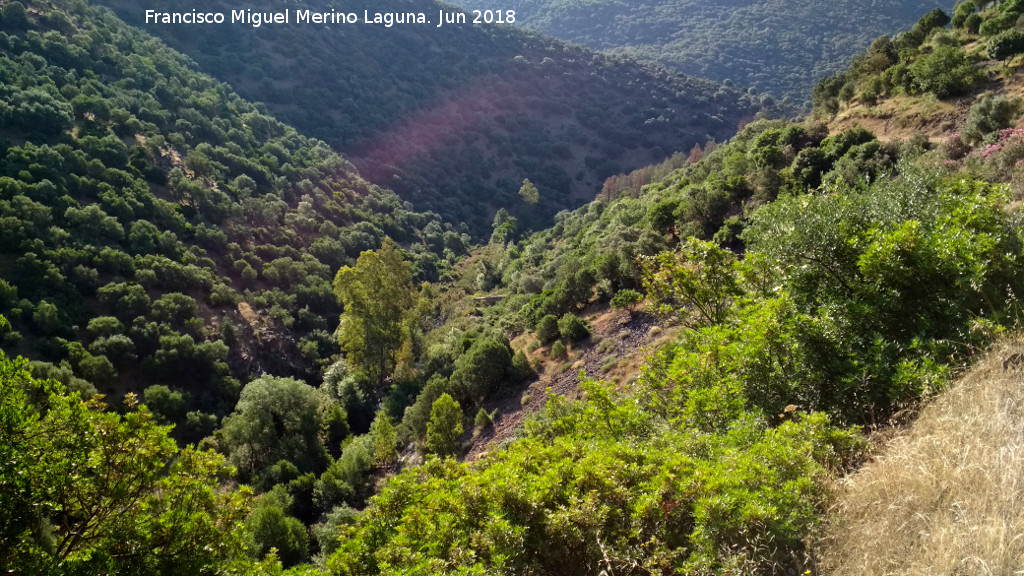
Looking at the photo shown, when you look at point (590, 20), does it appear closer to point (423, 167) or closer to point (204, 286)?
point (423, 167)

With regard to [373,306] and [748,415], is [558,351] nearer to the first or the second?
[373,306]

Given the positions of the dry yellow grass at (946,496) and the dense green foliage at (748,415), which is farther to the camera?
the dense green foliage at (748,415)

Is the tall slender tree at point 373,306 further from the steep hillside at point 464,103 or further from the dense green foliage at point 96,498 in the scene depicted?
the steep hillside at point 464,103

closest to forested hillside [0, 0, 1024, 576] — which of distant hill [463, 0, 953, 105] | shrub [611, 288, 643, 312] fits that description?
shrub [611, 288, 643, 312]

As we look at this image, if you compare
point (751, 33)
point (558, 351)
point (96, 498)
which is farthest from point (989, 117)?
point (751, 33)

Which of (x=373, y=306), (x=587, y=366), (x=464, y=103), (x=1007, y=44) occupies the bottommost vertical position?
(x=587, y=366)

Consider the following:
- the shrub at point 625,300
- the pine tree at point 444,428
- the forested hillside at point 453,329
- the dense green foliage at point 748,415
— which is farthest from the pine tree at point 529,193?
the dense green foliage at point 748,415
